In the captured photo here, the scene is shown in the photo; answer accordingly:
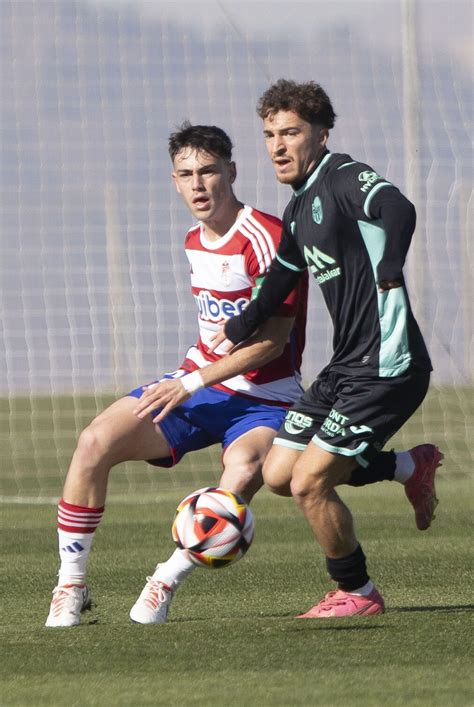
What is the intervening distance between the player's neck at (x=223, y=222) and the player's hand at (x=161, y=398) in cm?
87

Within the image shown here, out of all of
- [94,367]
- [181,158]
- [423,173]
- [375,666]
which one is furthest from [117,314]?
[375,666]

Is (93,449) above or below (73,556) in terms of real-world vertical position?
above

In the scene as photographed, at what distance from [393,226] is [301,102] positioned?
0.88 m

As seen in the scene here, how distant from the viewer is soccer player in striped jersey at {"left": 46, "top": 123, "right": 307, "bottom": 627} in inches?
254

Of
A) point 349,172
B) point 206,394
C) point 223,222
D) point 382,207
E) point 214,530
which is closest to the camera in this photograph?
point 382,207

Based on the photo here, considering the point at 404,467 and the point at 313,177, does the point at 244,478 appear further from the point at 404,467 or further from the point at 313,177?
the point at 313,177

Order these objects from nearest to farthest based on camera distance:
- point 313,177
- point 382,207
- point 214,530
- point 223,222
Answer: point 382,207
point 214,530
point 313,177
point 223,222

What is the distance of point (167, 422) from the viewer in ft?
22.3

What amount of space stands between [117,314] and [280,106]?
904 centimetres

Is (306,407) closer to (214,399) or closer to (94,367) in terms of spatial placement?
(214,399)

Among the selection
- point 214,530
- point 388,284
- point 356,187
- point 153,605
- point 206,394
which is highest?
point 356,187

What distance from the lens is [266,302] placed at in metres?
6.55

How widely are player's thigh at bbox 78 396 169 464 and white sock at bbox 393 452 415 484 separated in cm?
111

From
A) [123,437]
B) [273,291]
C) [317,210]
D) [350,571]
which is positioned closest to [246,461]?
[123,437]
